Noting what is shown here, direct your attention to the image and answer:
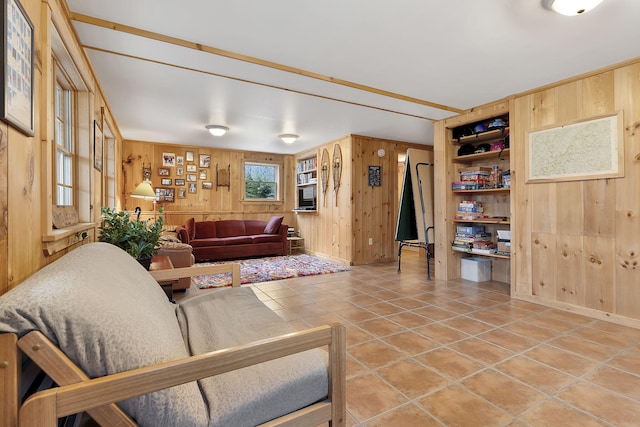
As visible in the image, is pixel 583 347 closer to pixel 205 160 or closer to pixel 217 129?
pixel 217 129

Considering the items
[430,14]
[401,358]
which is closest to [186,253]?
[401,358]

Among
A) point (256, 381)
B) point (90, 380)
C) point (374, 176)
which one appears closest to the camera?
point (90, 380)

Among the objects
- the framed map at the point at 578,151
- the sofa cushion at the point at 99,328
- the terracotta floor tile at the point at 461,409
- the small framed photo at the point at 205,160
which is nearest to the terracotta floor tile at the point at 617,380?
the terracotta floor tile at the point at 461,409

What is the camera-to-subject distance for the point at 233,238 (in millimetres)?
6023

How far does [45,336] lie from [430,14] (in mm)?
2388

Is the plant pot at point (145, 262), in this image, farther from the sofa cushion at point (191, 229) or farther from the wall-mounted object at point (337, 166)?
the wall-mounted object at point (337, 166)

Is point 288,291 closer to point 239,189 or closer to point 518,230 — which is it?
point 518,230

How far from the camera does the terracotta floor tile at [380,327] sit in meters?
2.46

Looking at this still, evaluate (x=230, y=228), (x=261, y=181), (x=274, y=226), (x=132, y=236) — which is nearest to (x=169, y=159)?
Result: (x=230, y=228)

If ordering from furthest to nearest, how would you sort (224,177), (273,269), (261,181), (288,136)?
(261,181) → (224,177) → (288,136) → (273,269)

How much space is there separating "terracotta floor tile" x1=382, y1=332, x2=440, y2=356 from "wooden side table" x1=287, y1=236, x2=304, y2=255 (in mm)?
4386

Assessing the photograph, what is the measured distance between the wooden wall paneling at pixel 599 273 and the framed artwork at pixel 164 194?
20.9ft

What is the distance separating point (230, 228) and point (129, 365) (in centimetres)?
574

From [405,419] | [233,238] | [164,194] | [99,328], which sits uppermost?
[164,194]
